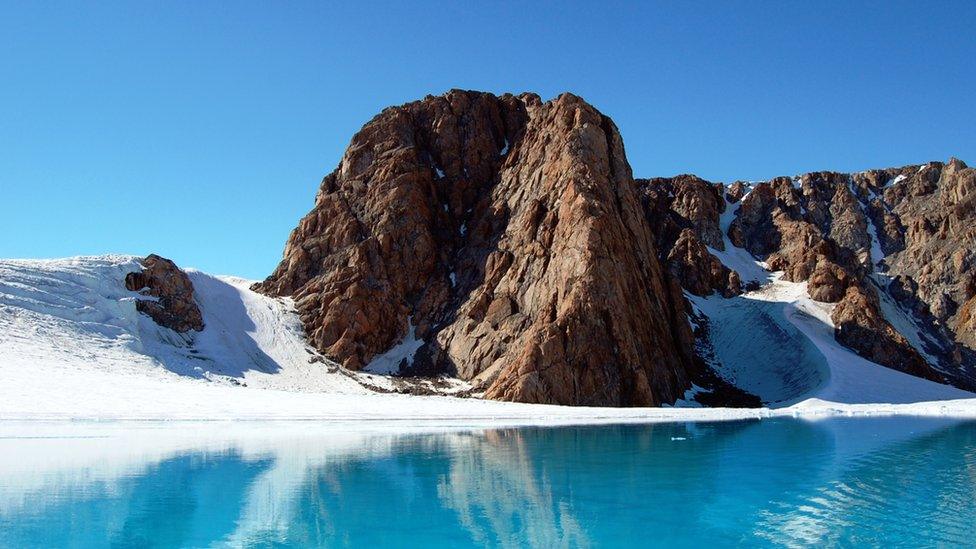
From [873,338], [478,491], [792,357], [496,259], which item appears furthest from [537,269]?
[478,491]

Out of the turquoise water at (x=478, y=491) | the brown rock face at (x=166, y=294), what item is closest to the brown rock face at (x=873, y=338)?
the turquoise water at (x=478, y=491)

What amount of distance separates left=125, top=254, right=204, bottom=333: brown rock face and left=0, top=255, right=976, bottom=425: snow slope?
3.82ft

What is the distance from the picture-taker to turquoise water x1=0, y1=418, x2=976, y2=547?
15.8m

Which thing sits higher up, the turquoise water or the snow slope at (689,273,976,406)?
the snow slope at (689,273,976,406)

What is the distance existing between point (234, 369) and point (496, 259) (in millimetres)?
28498

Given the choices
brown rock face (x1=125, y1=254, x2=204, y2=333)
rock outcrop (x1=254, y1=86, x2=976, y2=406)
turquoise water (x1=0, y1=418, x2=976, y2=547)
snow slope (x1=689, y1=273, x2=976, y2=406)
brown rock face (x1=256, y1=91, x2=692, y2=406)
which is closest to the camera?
turquoise water (x1=0, y1=418, x2=976, y2=547)

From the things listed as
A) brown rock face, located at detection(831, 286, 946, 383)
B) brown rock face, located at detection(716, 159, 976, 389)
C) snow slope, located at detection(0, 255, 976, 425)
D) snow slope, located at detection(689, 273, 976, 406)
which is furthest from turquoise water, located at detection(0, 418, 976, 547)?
brown rock face, located at detection(716, 159, 976, 389)

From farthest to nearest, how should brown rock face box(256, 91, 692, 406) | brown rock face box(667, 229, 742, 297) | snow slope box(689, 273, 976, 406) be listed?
brown rock face box(667, 229, 742, 297) → snow slope box(689, 273, 976, 406) → brown rock face box(256, 91, 692, 406)

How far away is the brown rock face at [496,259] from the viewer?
62.7 m

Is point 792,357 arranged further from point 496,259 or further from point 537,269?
point 496,259

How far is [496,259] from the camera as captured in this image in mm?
76750

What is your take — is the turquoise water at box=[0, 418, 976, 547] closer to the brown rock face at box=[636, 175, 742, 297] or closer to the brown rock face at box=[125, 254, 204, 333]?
the brown rock face at box=[125, 254, 204, 333]

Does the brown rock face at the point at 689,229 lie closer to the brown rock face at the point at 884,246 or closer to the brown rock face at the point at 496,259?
the brown rock face at the point at 884,246

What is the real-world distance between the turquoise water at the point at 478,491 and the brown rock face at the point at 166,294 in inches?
1423
